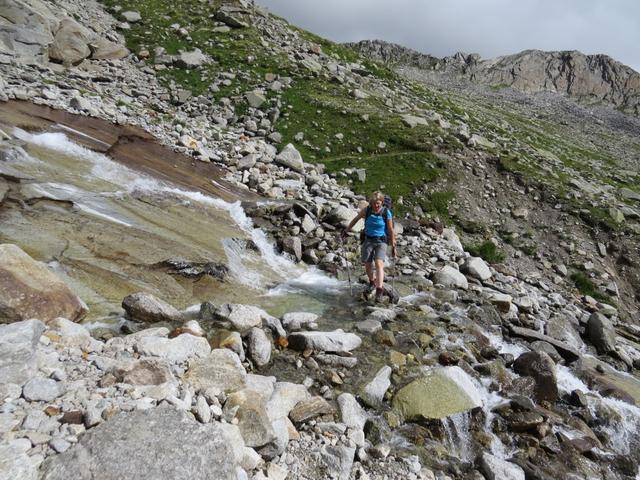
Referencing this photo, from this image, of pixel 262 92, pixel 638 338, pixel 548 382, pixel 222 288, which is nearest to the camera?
pixel 548 382

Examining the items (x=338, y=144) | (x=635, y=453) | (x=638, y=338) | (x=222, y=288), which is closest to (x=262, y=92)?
(x=338, y=144)

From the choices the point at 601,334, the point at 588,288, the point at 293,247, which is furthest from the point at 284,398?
the point at 588,288

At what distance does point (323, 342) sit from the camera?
9.91 metres

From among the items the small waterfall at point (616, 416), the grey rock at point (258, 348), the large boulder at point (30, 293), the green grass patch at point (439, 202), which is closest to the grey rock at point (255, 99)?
the green grass patch at point (439, 202)

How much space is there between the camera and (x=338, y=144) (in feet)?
90.6

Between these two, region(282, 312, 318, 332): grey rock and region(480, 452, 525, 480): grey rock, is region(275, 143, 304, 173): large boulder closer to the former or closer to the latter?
region(282, 312, 318, 332): grey rock

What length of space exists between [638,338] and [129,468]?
66.5 ft

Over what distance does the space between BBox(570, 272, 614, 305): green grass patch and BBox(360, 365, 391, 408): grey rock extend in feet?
50.1

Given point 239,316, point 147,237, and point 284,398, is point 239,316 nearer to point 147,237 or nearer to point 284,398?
point 284,398

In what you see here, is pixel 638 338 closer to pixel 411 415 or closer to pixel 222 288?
pixel 411 415

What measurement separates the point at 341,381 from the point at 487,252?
46.7 ft

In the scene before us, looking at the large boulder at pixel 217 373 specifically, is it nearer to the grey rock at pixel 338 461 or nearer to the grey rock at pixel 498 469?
the grey rock at pixel 338 461

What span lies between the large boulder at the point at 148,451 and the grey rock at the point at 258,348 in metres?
3.30

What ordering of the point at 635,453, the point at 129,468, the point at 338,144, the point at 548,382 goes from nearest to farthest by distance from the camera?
the point at 129,468 → the point at 635,453 → the point at 548,382 → the point at 338,144
